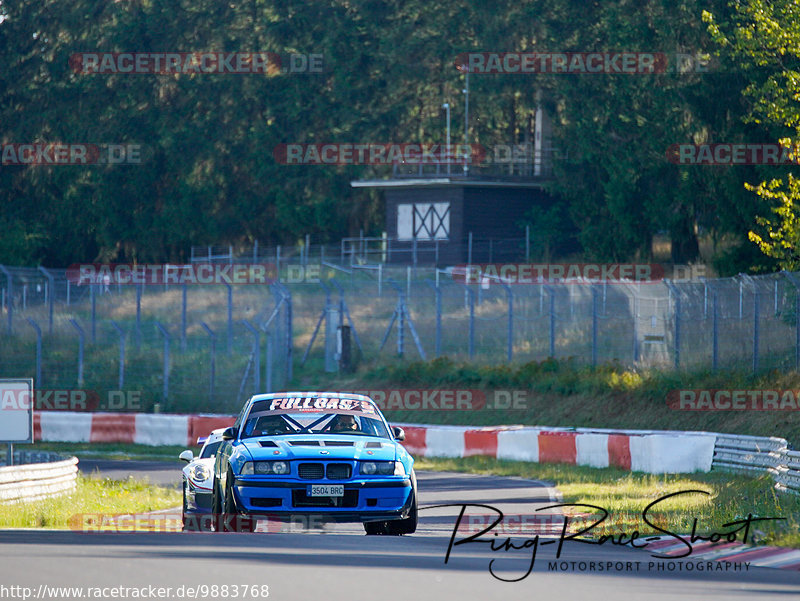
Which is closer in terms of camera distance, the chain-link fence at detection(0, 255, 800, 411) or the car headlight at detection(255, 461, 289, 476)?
the car headlight at detection(255, 461, 289, 476)

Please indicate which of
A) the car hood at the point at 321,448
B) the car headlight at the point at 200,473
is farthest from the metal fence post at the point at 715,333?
the car hood at the point at 321,448

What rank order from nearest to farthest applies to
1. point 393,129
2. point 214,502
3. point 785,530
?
point 785,530 → point 214,502 → point 393,129

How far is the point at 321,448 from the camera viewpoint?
13.3m

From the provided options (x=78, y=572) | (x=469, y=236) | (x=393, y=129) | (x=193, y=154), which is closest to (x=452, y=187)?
(x=469, y=236)

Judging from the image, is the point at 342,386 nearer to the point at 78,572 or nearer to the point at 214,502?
the point at 214,502

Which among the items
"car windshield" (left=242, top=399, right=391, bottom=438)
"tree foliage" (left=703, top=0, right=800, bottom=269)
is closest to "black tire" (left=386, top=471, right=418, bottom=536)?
"car windshield" (left=242, top=399, right=391, bottom=438)

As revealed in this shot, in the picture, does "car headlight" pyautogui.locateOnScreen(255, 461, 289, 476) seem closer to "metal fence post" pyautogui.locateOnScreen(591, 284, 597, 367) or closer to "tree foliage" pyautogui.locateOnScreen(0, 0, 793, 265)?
"metal fence post" pyautogui.locateOnScreen(591, 284, 597, 367)

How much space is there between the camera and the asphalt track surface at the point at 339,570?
9141mm

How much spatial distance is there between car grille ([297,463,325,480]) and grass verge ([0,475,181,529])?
128 inches

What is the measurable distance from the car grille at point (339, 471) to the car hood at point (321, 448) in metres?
0.08

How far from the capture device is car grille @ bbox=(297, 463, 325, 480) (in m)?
13.1

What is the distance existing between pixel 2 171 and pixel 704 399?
58083 millimetres

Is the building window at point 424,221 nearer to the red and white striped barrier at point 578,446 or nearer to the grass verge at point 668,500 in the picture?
the red and white striped barrier at point 578,446

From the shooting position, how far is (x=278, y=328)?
3766 cm
